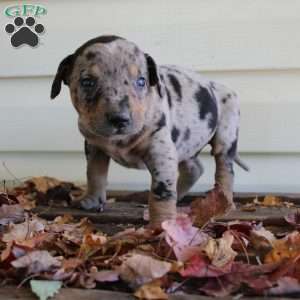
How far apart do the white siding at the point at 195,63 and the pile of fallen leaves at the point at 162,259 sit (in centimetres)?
151

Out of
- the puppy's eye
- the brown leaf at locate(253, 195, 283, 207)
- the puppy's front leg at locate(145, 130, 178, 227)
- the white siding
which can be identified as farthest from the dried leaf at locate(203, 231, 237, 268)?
the white siding

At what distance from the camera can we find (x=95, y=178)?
120 inches

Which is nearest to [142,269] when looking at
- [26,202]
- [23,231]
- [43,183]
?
[23,231]

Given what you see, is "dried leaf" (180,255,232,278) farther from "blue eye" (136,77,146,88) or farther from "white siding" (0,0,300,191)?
"white siding" (0,0,300,191)

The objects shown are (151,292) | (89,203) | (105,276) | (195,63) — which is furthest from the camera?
(195,63)

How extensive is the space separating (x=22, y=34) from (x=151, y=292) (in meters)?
2.64

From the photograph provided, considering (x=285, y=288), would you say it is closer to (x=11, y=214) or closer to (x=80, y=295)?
(x=80, y=295)

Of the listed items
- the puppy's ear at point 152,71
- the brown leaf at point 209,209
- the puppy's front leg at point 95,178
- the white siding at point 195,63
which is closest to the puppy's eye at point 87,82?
the puppy's ear at point 152,71

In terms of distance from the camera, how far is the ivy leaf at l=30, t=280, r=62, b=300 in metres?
1.68

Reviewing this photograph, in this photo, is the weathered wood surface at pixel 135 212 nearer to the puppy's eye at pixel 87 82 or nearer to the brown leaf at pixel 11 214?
the brown leaf at pixel 11 214

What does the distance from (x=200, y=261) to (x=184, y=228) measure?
9.5 inches

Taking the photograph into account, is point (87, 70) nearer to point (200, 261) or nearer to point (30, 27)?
point (200, 261)

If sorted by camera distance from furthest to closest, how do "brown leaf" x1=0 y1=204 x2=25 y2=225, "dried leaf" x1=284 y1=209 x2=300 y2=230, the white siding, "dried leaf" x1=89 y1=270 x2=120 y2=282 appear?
the white siding, "brown leaf" x1=0 y1=204 x2=25 y2=225, "dried leaf" x1=284 y1=209 x2=300 y2=230, "dried leaf" x1=89 y1=270 x2=120 y2=282

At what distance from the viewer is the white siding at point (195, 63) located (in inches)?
146
